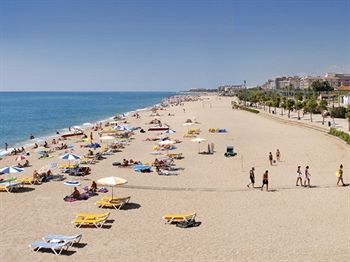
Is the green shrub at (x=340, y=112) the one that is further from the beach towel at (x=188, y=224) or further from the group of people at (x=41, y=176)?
the beach towel at (x=188, y=224)

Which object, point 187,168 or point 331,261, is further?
point 187,168

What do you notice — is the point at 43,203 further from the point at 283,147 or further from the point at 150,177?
the point at 283,147

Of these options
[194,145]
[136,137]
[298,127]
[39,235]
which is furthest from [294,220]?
[298,127]

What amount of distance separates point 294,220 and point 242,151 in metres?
15.8

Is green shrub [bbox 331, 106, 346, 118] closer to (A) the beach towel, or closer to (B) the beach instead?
(B) the beach

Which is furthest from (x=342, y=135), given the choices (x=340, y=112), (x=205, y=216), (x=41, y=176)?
(x=41, y=176)

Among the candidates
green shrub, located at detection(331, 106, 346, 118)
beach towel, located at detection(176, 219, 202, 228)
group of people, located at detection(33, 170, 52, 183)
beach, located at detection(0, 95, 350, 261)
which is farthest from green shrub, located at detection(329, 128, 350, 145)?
group of people, located at detection(33, 170, 52, 183)

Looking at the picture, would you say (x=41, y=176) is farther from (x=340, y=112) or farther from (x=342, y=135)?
(x=340, y=112)

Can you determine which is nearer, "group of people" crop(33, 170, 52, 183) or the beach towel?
the beach towel

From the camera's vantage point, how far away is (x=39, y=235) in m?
13.3

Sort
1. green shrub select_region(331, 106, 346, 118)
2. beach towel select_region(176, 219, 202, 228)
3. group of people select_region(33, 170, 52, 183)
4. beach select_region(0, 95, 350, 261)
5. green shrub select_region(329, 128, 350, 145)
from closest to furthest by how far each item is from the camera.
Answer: beach select_region(0, 95, 350, 261)
beach towel select_region(176, 219, 202, 228)
group of people select_region(33, 170, 52, 183)
green shrub select_region(329, 128, 350, 145)
green shrub select_region(331, 106, 346, 118)

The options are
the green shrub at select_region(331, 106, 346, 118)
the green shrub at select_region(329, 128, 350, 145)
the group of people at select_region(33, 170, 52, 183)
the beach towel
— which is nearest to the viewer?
the beach towel

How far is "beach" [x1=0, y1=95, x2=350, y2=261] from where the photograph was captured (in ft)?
38.6

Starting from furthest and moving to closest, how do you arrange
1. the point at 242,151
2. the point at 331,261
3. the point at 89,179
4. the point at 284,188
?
the point at 242,151 → the point at 89,179 → the point at 284,188 → the point at 331,261
